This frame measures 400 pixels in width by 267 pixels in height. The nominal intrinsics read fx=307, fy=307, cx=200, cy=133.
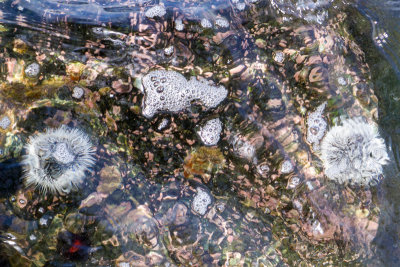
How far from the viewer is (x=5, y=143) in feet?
9.70

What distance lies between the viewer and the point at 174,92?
3160 millimetres

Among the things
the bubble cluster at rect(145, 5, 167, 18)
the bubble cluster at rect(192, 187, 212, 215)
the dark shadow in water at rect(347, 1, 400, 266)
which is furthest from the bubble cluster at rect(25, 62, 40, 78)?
the dark shadow in water at rect(347, 1, 400, 266)

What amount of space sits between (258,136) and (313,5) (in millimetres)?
1633

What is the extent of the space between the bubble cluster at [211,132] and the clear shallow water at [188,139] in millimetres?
61

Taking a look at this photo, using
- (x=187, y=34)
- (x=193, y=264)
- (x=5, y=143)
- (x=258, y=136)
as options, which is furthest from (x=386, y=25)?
(x=5, y=143)

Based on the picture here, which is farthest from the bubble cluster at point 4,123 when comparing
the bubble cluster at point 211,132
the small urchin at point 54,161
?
the bubble cluster at point 211,132

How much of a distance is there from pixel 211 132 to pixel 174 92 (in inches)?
22.2

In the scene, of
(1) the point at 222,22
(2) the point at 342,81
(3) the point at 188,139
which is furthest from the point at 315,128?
(1) the point at 222,22

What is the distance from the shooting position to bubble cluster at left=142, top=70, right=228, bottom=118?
313 cm

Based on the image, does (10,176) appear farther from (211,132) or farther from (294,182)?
(294,182)

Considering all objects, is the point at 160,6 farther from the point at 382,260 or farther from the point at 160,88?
the point at 382,260

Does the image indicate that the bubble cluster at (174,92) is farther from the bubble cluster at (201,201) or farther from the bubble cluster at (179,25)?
→ the bubble cluster at (201,201)

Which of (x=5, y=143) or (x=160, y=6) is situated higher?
(x=160, y=6)

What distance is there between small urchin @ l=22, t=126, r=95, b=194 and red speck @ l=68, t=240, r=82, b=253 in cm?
51
